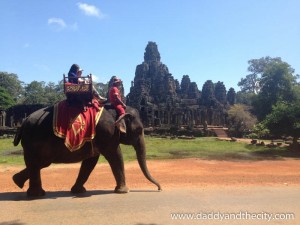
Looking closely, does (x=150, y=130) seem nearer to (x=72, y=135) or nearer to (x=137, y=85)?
(x=137, y=85)

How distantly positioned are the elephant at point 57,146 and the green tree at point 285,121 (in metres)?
19.4

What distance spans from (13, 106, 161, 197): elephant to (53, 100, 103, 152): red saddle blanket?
0.13 m

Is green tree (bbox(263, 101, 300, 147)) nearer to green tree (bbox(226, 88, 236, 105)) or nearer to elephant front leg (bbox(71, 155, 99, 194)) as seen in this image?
elephant front leg (bbox(71, 155, 99, 194))

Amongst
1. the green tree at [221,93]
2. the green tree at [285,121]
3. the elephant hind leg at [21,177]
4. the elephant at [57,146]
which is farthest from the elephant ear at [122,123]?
the green tree at [221,93]

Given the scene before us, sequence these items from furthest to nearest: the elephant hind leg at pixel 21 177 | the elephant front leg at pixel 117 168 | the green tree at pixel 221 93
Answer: the green tree at pixel 221 93, the elephant hind leg at pixel 21 177, the elephant front leg at pixel 117 168

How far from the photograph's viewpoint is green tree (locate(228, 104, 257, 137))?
47.8 metres

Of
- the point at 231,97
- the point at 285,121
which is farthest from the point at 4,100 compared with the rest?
the point at 285,121

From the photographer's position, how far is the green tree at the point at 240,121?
47.8 meters

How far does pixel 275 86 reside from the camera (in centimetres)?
4166

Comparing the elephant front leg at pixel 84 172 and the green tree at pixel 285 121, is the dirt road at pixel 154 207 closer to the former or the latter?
the elephant front leg at pixel 84 172

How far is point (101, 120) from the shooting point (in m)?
7.05

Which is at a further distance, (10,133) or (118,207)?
(10,133)

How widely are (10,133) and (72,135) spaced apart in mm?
43995

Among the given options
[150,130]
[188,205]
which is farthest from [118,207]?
[150,130]
